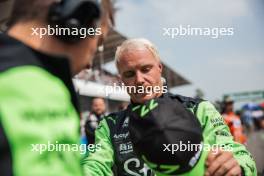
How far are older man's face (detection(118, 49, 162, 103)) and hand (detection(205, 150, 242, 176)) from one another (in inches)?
39.1

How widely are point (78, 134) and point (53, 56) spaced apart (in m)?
0.17

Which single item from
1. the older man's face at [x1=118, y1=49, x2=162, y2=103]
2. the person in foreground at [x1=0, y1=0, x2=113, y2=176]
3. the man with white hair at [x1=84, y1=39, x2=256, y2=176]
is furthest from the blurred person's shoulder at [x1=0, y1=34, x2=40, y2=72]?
the older man's face at [x1=118, y1=49, x2=162, y2=103]

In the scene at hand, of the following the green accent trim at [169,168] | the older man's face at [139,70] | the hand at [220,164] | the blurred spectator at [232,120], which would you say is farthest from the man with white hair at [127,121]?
the blurred spectator at [232,120]

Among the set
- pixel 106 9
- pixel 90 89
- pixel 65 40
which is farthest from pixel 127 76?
pixel 90 89

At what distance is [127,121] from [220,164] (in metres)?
1.21

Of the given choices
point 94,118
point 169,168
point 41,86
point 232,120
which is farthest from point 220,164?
point 232,120

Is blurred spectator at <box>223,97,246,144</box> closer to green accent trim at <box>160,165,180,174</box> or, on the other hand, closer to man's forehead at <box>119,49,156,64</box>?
man's forehead at <box>119,49,156,64</box>

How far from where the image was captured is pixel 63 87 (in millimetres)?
986

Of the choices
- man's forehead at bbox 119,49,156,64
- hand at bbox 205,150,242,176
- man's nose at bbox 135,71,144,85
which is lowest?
hand at bbox 205,150,242,176

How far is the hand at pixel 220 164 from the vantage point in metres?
1.30

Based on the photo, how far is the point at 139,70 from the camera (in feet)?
8.34

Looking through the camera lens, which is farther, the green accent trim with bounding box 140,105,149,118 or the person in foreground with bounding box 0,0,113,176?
the green accent trim with bounding box 140,105,149,118

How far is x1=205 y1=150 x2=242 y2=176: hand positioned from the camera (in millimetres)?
1298

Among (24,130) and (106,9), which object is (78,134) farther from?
(106,9)
